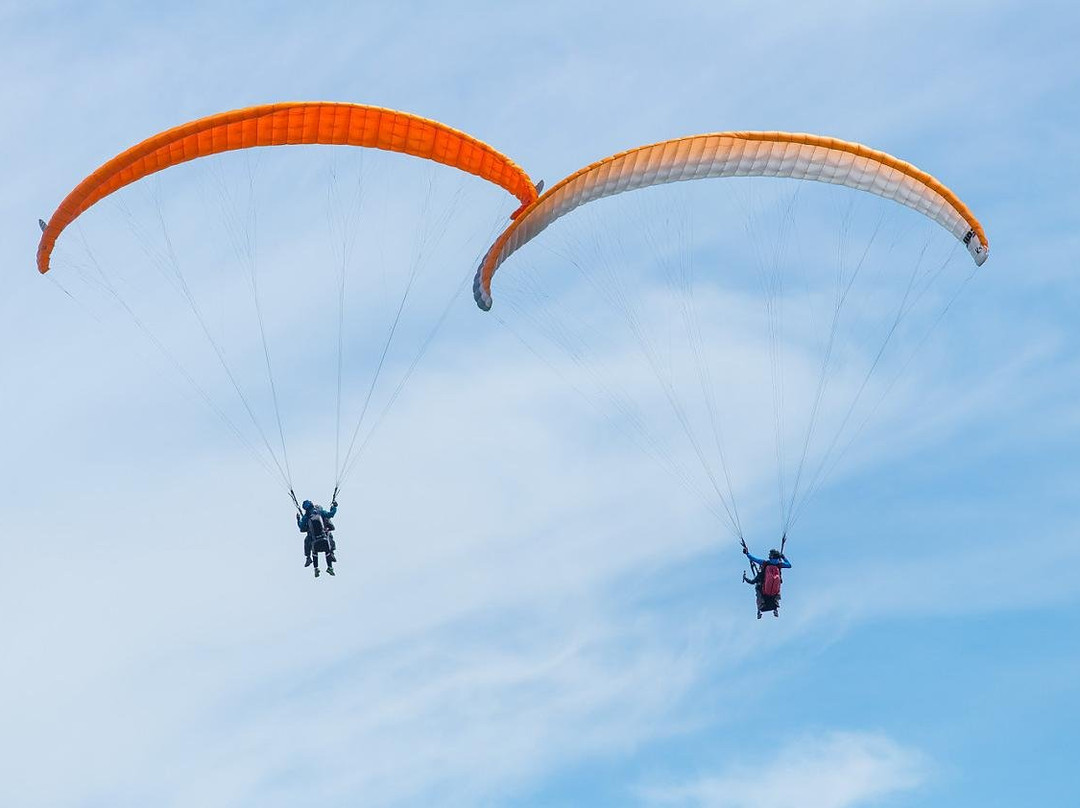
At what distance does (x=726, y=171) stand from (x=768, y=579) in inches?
275

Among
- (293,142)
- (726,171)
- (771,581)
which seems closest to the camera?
(293,142)

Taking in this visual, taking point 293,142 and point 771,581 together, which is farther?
point 771,581

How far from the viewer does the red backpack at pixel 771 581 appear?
4306cm

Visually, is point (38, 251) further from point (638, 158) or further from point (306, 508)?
point (638, 158)

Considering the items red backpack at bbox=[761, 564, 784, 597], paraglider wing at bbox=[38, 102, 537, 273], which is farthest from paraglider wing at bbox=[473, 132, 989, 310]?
red backpack at bbox=[761, 564, 784, 597]

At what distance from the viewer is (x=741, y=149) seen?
42281mm

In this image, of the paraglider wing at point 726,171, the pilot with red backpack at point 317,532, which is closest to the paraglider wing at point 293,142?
the paraglider wing at point 726,171

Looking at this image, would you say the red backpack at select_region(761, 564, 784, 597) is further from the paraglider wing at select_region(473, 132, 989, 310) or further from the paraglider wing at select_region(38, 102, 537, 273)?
the paraglider wing at select_region(38, 102, 537, 273)

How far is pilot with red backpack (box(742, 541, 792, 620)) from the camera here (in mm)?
43062

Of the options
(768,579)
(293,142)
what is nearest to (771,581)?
(768,579)

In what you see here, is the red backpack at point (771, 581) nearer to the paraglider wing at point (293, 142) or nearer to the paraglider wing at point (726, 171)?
the paraglider wing at point (726, 171)

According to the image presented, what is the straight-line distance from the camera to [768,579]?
43062 mm

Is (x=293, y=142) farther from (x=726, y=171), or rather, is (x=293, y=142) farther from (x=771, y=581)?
(x=771, y=581)

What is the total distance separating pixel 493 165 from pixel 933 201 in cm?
767
